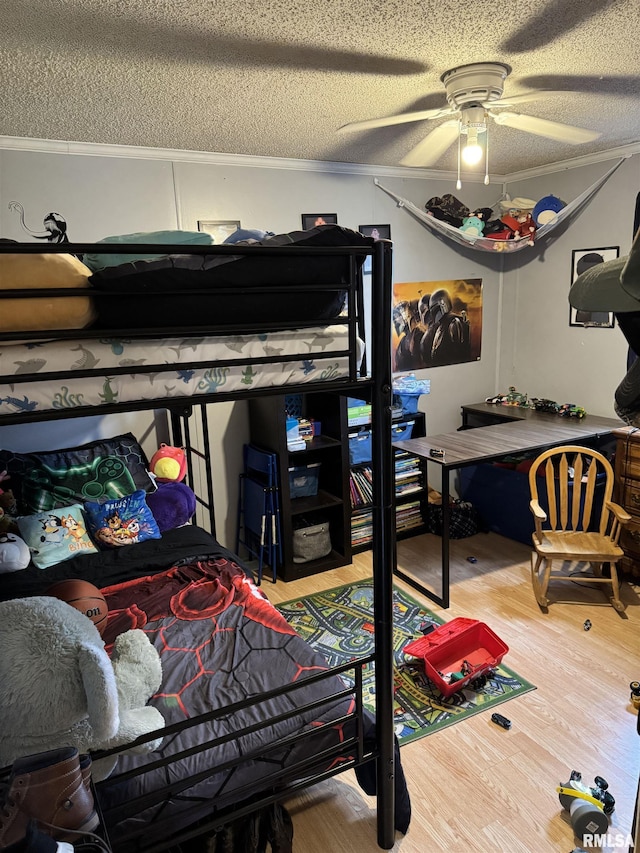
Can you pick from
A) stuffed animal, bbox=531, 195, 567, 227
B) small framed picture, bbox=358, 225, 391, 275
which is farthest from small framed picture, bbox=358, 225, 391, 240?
stuffed animal, bbox=531, 195, 567, 227

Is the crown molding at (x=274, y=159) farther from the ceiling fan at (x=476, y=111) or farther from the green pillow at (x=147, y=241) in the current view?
the green pillow at (x=147, y=241)

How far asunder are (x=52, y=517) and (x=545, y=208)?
3.51m

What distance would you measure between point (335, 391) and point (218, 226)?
219 centimetres

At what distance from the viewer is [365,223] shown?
3699 mm

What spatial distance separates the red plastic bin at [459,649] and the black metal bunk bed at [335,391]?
2.47ft

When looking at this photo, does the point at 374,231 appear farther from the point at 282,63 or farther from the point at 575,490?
the point at 575,490

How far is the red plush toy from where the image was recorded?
119 inches

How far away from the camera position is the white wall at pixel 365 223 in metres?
2.85

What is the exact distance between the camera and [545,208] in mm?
3646

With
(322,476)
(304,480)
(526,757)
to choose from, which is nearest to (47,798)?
(526,757)

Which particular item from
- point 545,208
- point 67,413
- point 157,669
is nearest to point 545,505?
point 545,208

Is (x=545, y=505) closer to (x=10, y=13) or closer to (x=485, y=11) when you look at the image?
(x=485, y=11)

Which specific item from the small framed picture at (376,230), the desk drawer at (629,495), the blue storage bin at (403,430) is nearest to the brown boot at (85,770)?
the blue storage bin at (403,430)

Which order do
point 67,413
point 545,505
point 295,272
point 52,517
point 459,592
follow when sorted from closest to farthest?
point 67,413
point 295,272
point 52,517
point 459,592
point 545,505
